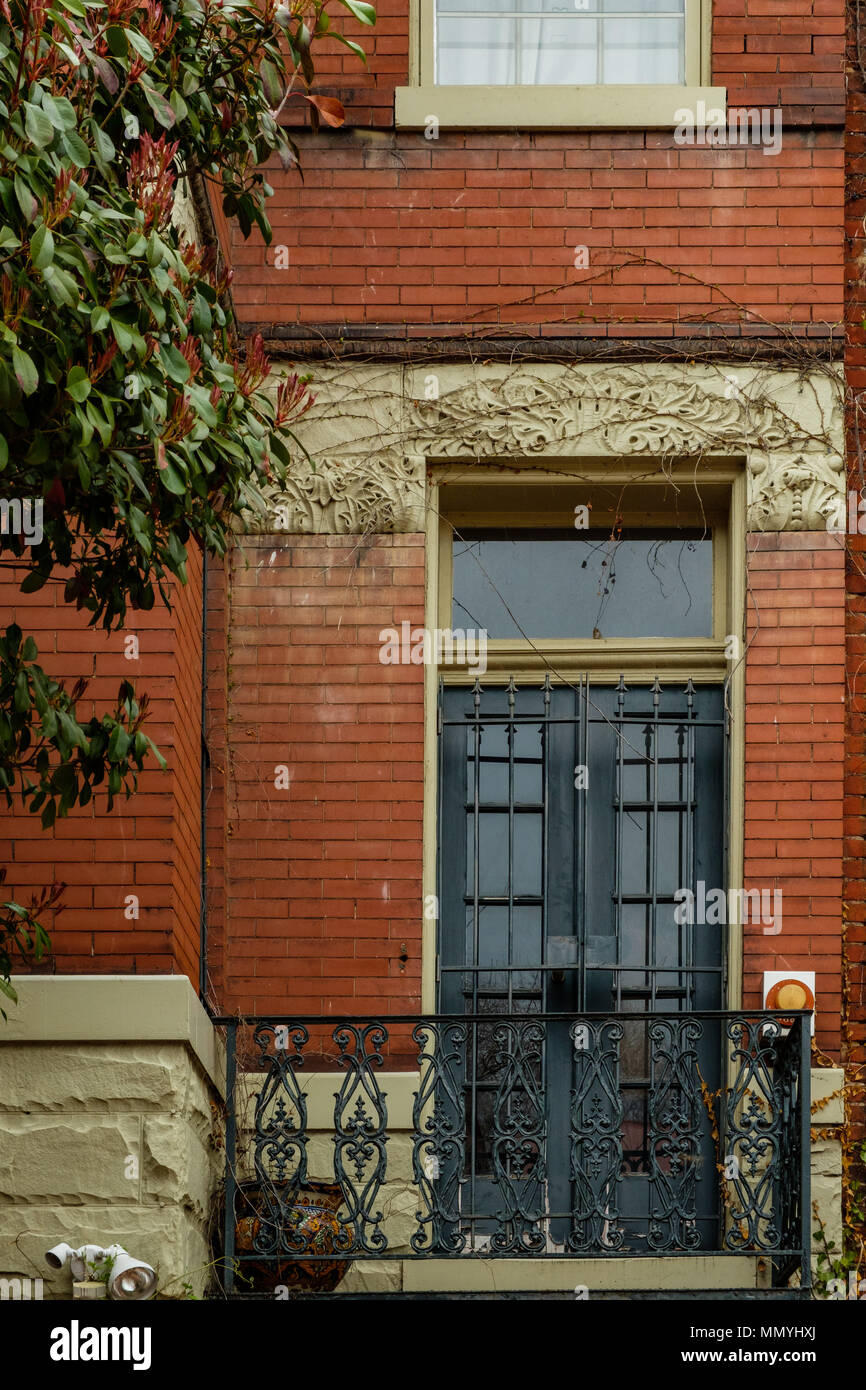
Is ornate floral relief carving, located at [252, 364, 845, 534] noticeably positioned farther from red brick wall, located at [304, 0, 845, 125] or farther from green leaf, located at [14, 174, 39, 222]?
green leaf, located at [14, 174, 39, 222]

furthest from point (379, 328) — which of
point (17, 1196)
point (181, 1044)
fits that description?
point (17, 1196)

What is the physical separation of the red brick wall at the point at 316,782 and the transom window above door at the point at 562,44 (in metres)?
2.37

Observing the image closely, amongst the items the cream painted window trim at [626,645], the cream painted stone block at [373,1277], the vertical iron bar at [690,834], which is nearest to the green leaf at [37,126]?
the cream painted window trim at [626,645]

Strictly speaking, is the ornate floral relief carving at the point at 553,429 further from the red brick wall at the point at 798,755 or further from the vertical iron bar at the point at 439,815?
the vertical iron bar at the point at 439,815

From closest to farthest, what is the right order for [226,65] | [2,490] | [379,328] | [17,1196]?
[2,490], [226,65], [17,1196], [379,328]

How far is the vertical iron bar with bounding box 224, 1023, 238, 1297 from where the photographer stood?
24.9 ft

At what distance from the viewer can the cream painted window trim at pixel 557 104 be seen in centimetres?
916

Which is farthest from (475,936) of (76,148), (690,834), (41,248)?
(41,248)

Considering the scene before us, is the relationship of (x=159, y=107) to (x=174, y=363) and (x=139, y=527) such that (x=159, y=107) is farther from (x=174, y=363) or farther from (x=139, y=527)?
(x=139, y=527)

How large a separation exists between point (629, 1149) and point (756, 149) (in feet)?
15.1

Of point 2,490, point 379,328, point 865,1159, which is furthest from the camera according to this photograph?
point 379,328

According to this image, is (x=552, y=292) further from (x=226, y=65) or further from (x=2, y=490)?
(x=2, y=490)

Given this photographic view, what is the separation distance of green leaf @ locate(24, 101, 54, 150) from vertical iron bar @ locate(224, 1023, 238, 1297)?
4028 mm

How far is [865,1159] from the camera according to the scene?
8391mm
